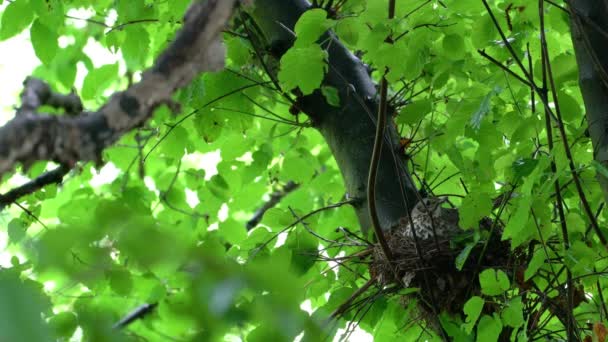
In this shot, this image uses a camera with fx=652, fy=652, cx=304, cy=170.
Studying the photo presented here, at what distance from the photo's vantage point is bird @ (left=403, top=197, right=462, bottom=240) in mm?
1709

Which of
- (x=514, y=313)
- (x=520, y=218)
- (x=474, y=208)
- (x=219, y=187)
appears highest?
(x=219, y=187)

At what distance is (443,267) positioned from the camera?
5.48 feet

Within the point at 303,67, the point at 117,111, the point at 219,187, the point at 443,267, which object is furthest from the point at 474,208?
the point at 219,187

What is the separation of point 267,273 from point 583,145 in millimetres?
1239

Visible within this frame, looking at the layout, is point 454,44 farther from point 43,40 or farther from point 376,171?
point 43,40

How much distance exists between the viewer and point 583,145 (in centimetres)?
155

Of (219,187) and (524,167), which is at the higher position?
(219,187)

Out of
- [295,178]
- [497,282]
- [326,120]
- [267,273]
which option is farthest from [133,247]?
[295,178]

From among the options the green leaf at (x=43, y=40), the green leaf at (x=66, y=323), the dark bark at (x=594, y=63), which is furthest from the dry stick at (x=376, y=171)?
the green leaf at (x=43, y=40)

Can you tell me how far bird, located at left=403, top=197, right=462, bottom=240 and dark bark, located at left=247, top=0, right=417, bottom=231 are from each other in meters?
0.05

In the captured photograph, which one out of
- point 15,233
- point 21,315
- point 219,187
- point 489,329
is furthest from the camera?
point 219,187

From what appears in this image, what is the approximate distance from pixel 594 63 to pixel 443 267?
0.64 metres

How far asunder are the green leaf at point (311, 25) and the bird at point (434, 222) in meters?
0.53

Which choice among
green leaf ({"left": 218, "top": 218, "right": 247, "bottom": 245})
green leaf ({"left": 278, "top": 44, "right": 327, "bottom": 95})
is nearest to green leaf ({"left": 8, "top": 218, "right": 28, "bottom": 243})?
green leaf ({"left": 278, "top": 44, "right": 327, "bottom": 95})
